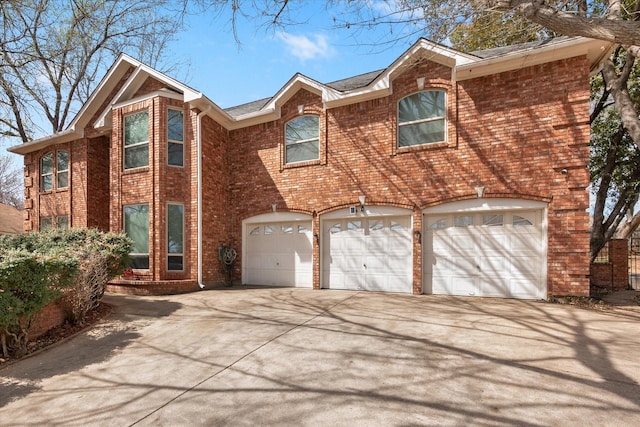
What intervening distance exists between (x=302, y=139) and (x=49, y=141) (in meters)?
10.9

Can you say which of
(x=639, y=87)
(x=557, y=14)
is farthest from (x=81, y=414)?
(x=639, y=87)

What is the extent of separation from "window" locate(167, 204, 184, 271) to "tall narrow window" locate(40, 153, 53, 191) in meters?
7.85

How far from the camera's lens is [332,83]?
36.8 feet

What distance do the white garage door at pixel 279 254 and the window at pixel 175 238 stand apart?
2.09 m

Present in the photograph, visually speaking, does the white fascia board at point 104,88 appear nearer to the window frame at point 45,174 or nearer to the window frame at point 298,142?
the window frame at point 45,174

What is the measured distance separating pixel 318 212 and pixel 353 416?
22.7 ft

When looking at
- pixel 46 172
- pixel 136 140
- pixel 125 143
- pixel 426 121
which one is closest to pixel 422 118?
pixel 426 121

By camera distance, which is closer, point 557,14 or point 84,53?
point 557,14

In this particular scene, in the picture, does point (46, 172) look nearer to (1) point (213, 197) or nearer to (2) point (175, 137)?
(2) point (175, 137)

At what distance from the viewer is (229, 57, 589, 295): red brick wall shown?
7.13 m

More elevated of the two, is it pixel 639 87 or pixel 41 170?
pixel 639 87

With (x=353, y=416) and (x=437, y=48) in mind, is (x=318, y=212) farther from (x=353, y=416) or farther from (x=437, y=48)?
(x=353, y=416)

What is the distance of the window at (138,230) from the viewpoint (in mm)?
9523

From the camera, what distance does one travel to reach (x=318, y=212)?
9.55 metres
